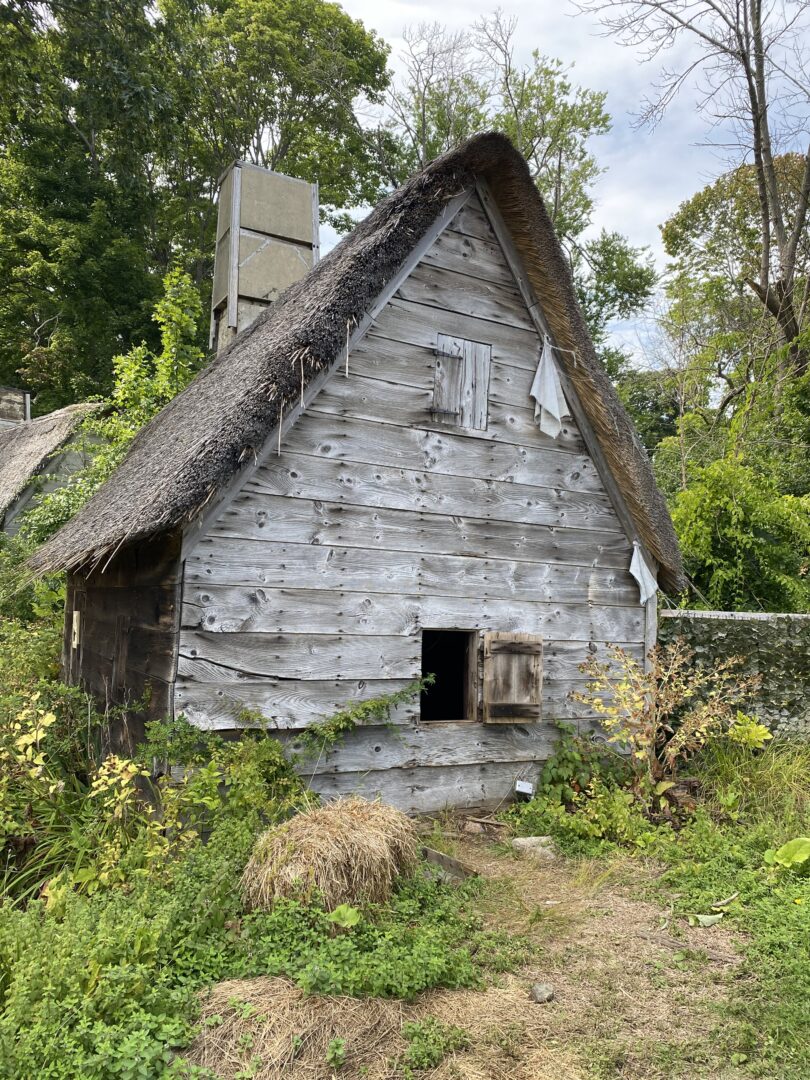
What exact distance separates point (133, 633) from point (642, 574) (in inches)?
182

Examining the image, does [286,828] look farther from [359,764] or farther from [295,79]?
[295,79]

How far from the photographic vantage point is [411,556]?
612cm

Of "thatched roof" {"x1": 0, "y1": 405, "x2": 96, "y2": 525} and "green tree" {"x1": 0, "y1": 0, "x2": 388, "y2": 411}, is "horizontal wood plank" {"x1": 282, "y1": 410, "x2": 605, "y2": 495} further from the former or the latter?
"green tree" {"x1": 0, "y1": 0, "x2": 388, "y2": 411}

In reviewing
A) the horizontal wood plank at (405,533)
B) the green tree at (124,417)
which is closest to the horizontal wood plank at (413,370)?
the horizontal wood plank at (405,533)

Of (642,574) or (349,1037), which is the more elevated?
(642,574)

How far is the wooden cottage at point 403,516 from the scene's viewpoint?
5242 millimetres

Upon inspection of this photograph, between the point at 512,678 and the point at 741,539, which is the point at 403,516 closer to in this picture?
the point at 512,678

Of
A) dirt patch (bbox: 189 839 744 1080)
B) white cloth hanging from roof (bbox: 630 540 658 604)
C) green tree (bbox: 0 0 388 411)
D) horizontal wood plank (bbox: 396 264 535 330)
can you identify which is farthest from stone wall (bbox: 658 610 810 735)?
green tree (bbox: 0 0 388 411)

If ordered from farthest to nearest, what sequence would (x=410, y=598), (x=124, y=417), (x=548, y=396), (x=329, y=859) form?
(x=124, y=417) < (x=548, y=396) < (x=410, y=598) < (x=329, y=859)

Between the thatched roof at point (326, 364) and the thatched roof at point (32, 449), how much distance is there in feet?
31.4

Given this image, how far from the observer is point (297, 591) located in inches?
219

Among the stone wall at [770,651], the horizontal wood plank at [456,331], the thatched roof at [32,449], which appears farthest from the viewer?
the thatched roof at [32,449]

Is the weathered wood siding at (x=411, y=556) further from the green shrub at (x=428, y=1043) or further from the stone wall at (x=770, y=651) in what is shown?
the green shrub at (x=428, y=1043)

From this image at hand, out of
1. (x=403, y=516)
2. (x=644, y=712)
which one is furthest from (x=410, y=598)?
(x=644, y=712)
